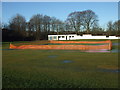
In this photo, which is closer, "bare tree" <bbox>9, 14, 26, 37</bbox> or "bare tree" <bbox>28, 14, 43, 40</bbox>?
"bare tree" <bbox>9, 14, 26, 37</bbox>

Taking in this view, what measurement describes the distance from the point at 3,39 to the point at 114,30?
1717 inches

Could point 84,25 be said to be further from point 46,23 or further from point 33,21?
point 33,21

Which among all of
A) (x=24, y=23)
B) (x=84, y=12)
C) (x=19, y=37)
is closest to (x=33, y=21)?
(x=24, y=23)

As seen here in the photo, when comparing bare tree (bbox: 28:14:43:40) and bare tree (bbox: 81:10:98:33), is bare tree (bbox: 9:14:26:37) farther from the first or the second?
bare tree (bbox: 81:10:98:33)

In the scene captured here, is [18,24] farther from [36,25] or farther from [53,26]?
[53,26]

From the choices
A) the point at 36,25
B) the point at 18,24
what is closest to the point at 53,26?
the point at 36,25

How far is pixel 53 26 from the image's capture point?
233ft

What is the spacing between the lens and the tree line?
→ 172 feet

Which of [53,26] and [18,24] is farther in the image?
[53,26]

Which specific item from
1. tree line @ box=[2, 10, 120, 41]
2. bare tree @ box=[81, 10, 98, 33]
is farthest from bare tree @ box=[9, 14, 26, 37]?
bare tree @ box=[81, 10, 98, 33]

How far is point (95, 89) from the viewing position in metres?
4.88

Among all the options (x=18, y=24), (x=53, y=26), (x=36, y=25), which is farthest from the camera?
(x=53, y=26)

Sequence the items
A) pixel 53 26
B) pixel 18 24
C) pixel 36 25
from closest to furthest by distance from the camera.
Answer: pixel 18 24 → pixel 36 25 → pixel 53 26

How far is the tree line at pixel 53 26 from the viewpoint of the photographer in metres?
52.3
